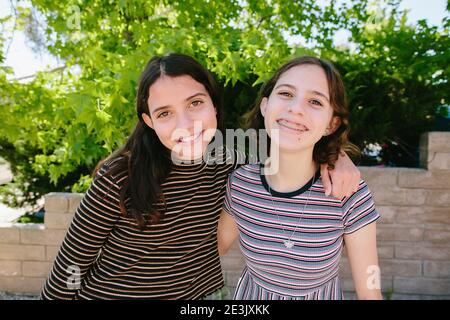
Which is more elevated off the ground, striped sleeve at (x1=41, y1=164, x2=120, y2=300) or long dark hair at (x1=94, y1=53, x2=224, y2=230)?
long dark hair at (x1=94, y1=53, x2=224, y2=230)

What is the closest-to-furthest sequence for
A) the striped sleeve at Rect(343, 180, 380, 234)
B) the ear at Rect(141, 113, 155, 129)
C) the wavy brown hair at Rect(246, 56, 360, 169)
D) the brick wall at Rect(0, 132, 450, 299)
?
the striped sleeve at Rect(343, 180, 380, 234) < the wavy brown hair at Rect(246, 56, 360, 169) < the ear at Rect(141, 113, 155, 129) < the brick wall at Rect(0, 132, 450, 299)

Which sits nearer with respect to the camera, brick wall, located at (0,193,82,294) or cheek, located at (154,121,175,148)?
cheek, located at (154,121,175,148)

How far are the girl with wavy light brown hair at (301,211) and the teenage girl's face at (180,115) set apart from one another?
0.88ft

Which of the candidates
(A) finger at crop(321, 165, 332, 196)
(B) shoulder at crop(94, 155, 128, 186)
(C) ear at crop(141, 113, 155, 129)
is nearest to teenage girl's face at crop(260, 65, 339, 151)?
(A) finger at crop(321, 165, 332, 196)

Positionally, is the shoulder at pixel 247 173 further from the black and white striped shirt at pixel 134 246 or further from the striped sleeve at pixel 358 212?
the striped sleeve at pixel 358 212

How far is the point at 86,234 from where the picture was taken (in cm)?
150

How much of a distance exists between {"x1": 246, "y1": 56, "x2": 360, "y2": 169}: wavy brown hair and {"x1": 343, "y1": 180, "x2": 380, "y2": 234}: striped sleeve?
0.61ft

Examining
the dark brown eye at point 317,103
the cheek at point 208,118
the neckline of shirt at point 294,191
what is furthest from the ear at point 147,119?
the dark brown eye at point 317,103

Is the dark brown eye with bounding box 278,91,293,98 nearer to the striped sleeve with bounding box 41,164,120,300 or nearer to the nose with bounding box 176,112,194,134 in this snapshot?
the nose with bounding box 176,112,194,134

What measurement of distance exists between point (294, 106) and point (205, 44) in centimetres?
114

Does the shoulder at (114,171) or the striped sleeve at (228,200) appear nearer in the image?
the shoulder at (114,171)

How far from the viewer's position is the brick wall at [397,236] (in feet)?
10.0

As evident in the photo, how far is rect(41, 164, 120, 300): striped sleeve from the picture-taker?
1.48 m
